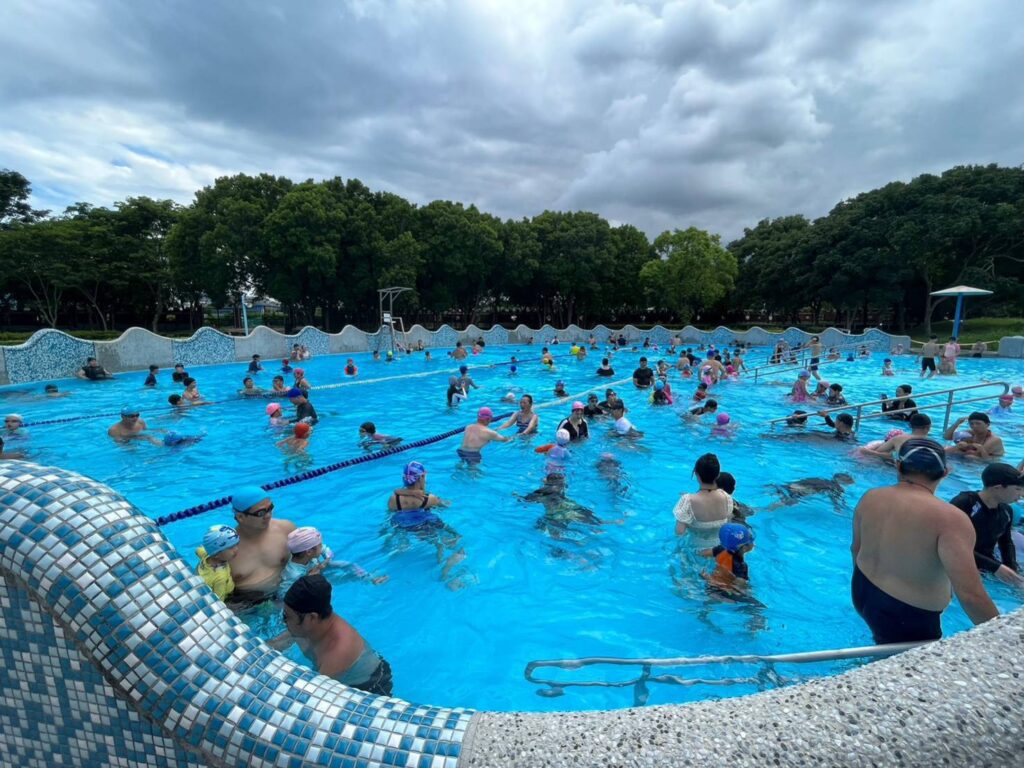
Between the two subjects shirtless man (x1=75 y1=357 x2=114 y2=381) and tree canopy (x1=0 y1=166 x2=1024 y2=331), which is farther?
tree canopy (x1=0 y1=166 x2=1024 y2=331)

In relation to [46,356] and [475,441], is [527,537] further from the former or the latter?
[46,356]

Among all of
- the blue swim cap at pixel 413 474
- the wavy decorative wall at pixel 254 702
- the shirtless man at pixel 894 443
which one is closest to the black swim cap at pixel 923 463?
the wavy decorative wall at pixel 254 702

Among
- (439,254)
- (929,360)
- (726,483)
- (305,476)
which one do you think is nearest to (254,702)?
(726,483)

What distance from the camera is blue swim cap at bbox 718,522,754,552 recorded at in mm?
4711

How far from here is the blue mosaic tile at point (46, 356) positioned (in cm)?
1814

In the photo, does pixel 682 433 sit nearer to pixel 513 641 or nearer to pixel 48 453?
pixel 513 641

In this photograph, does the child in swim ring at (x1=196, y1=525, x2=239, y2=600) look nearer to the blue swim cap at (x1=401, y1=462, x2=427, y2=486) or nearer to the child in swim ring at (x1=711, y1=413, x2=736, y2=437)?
the blue swim cap at (x1=401, y1=462, x2=427, y2=486)

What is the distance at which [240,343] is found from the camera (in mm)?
26094

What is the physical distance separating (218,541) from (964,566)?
17.7ft

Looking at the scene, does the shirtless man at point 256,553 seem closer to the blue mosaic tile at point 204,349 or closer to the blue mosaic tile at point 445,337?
the blue mosaic tile at point 204,349

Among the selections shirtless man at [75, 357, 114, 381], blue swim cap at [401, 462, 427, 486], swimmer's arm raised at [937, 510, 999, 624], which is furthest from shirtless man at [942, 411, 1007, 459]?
shirtless man at [75, 357, 114, 381]

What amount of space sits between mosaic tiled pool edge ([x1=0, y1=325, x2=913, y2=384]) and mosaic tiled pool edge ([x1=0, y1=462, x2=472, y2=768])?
22096 millimetres

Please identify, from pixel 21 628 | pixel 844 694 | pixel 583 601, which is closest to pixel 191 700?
pixel 21 628

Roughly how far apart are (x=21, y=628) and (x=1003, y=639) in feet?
12.2
